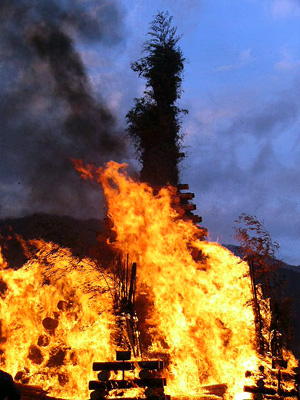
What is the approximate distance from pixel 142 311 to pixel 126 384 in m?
5.50

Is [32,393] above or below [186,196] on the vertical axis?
below

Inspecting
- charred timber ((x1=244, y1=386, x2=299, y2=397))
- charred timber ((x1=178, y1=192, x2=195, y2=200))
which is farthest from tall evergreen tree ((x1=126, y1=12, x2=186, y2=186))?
charred timber ((x1=244, y1=386, x2=299, y2=397))

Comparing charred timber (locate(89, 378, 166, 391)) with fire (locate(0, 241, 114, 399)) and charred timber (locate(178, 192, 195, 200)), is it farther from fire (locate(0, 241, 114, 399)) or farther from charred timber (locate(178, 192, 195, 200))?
charred timber (locate(178, 192, 195, 200))

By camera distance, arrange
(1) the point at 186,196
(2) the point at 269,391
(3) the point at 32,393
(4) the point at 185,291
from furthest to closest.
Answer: (1) the point at 186,196 < (4) the point at 185,291 < (3) the point at 32,393 < (2) the point at 269,391

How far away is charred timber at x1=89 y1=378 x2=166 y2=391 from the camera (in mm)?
12109

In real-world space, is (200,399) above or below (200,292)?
below

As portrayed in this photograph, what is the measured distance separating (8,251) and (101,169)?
6206 millimetres

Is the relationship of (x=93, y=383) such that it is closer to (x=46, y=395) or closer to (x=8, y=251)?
(x=46, y=395)

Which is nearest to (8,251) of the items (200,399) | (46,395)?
(46,395)

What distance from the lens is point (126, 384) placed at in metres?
12.2

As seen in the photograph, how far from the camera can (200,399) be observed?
13719mm

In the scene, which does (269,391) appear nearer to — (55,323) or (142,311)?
(142,311)

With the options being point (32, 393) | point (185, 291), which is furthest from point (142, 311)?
point (32, 393)

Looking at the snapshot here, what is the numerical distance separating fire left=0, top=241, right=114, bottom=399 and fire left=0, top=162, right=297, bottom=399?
4 centimetres
